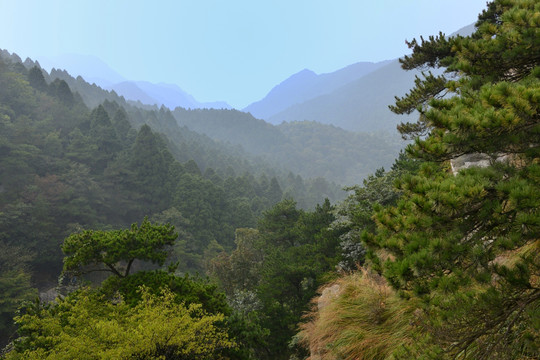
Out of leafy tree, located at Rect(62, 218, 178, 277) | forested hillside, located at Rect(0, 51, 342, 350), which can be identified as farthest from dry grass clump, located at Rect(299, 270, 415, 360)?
forested hillside, located at Rect(0, 51, 342, 350)

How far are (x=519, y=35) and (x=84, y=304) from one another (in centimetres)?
1108

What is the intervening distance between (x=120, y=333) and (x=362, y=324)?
5271mm

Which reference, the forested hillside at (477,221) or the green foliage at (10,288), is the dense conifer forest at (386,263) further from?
the green foliage at (10,288)

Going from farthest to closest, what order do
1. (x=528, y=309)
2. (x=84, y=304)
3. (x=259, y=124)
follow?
(x=259, y=124) < (x=84, y=304) < (x=528, y=309)

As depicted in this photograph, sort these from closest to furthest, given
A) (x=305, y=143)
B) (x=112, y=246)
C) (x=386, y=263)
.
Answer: (x=386, y=263) < (x=112, y=246) < (x=305, y=143)

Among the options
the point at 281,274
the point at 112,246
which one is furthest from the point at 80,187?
the point at 112,246

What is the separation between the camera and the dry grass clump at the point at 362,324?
490 cm

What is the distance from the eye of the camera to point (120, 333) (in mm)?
6895

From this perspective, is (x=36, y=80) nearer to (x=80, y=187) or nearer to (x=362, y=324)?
(x=80, y=187)

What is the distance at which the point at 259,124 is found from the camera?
152m

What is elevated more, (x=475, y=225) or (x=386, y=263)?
(x=475, y=225)

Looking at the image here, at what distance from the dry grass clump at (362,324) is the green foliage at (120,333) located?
320 centimetres

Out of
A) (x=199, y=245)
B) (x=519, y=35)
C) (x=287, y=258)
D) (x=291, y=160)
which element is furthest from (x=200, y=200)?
(x=291, y=160)

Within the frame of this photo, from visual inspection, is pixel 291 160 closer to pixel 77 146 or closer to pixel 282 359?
pixel 77 146
